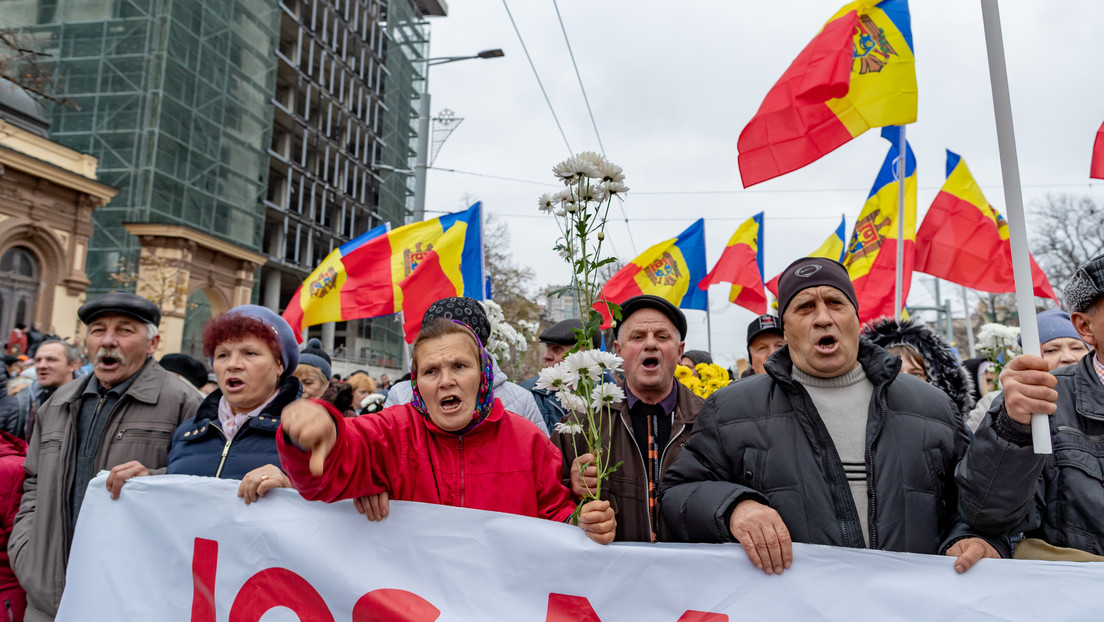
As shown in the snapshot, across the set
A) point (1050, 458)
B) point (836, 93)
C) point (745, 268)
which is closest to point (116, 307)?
point (1050, 458)

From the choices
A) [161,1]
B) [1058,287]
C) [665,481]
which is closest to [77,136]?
[161,1]

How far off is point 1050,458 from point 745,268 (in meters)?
7.90

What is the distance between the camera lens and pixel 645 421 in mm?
3205

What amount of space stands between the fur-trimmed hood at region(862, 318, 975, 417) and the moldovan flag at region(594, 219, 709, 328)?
5.16m

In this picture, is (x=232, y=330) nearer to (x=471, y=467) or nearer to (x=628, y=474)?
(x=471, y=467)

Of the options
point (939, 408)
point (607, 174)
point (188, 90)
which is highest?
point (188, 90)

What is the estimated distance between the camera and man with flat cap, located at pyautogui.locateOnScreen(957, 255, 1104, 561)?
5.84 feet

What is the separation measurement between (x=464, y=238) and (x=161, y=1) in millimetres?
26551

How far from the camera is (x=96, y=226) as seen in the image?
27.9 metres

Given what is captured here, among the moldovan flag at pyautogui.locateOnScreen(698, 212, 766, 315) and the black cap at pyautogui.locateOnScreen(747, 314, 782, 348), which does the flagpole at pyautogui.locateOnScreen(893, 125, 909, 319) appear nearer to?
the black cap at pyautogui.locateOnScreen(747, 314, 782, 348)

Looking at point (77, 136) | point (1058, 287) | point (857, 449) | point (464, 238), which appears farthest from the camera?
point (1058, 287)

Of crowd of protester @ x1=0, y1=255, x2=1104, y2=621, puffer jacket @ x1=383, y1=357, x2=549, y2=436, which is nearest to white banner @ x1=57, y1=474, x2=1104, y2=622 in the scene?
crowd of protester @ x1=0, y1=255, x2=1104, y2=621

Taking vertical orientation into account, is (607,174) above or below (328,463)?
above

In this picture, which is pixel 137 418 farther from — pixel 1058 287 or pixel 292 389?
pixel 1058 287
